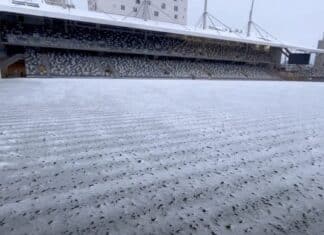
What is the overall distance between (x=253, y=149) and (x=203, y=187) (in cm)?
55

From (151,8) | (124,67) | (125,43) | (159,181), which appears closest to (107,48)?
(124,67)

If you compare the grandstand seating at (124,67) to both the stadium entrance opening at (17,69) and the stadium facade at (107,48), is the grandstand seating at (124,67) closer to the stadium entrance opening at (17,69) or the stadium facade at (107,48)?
the stadium facade at (107,48)

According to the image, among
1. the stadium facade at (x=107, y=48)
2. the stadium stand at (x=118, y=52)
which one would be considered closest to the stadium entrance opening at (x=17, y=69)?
the stadium facade at (x=107, y=48)

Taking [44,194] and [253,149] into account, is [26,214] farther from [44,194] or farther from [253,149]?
[253,149]

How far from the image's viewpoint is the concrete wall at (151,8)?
21.8 meters

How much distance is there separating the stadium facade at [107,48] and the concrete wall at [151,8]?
21.5 feet

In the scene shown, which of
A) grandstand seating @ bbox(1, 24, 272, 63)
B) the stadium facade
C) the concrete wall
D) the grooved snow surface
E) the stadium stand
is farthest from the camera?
the concrete wall

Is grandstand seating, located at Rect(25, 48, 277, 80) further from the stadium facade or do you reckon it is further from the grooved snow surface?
the grooved snow surface

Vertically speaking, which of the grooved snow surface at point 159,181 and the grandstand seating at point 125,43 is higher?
the grandstand seating at point 125,43

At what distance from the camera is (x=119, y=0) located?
22016mm

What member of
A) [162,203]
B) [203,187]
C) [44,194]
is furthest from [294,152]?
[44,194]

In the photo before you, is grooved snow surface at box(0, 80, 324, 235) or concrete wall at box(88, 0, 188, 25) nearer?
grooved snow surface at box(0, 80, 324, 235)

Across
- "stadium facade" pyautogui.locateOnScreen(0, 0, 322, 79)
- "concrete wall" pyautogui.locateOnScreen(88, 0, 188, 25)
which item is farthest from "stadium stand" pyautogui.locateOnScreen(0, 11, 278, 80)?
"concrete wall" pyautogui.locateOnScreen(88, 0, 188, 25)

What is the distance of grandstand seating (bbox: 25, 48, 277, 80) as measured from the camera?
12398mm
